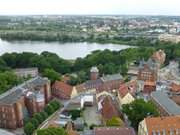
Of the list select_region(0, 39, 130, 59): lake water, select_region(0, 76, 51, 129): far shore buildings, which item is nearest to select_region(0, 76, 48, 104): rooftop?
select_region(0, 76, 51, 129): far shore buildings

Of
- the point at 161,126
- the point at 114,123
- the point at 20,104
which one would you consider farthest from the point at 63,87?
the point at 161,126

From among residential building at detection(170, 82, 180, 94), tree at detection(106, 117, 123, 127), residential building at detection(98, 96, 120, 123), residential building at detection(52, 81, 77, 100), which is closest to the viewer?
tree at detection(106, 117, 123, 127)

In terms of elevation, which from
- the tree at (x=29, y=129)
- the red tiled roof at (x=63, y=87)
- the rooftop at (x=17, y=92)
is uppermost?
the rooftop at (x=17, y=92)

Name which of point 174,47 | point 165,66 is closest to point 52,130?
point 165,66

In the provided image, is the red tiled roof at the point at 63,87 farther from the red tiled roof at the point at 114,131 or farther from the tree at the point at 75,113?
the red tiled roof at the point at 114,131

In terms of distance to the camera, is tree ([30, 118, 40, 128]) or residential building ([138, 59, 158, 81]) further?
residential building ([138, 59, 158, 81])

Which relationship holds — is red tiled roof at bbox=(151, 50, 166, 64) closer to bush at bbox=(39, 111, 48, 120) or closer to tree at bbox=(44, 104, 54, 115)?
tree at bbox=(44, 104, 54, 115)

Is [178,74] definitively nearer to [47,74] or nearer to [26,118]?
A: [47,74]

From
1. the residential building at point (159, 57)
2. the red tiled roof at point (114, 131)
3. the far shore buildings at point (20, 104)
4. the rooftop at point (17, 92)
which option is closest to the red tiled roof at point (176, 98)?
the red tiled roof at point (114, 131)
